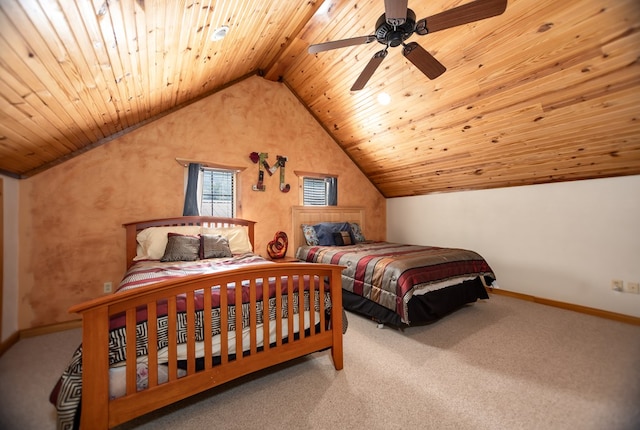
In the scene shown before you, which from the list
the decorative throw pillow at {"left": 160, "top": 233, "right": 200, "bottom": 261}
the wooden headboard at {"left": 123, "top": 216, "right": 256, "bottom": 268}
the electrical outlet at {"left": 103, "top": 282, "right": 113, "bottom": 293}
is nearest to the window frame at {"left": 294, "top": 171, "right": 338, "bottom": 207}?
the wooden headboard at {"left": 123, "top": 216, "right": 256, "bottom": 268}

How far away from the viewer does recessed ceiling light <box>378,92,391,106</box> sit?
3.39m

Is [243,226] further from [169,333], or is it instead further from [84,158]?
[169,333]

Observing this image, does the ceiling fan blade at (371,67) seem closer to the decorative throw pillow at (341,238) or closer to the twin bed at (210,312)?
the twin bed at (210,312)

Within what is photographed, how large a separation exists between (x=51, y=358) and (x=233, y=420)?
1.85 m

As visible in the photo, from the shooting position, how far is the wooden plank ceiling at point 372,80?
1401 millimetres

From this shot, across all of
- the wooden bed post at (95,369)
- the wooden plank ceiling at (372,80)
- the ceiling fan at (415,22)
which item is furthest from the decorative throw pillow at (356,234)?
the wooden bed post at (95,369)

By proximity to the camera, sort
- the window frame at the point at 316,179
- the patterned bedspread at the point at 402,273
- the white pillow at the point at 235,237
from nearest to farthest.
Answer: the patterned bedspread at the point at 402,273, the white pillow at the point at 235,237, the window frame at the point at 316,179

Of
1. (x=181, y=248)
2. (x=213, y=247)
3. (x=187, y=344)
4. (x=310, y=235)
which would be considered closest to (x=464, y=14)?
(x=187, y=344)

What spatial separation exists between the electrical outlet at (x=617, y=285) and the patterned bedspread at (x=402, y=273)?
→ 114 cm

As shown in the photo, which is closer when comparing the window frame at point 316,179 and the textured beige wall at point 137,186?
the textured beige wall at point 137,186

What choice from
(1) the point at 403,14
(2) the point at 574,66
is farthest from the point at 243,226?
(2) the point at 574,66

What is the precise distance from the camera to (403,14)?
1569mm

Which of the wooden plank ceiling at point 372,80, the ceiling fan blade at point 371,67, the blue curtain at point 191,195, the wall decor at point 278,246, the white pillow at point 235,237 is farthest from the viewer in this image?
the wall decor at point 278,246

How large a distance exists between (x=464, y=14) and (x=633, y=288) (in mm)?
3271
